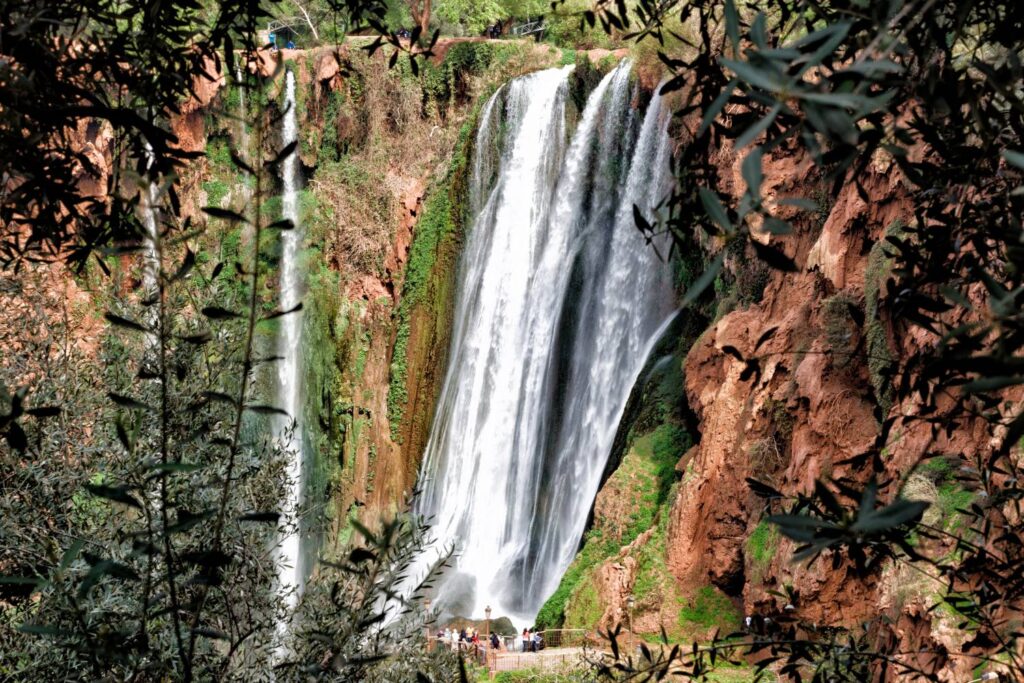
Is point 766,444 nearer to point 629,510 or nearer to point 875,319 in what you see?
point 875,319

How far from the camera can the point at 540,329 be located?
21.5 m

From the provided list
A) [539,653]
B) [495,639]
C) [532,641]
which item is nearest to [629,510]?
[532,641]

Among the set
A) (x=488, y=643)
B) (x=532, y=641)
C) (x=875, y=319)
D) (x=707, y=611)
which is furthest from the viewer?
(x=488, y=643)

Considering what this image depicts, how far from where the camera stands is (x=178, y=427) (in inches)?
197

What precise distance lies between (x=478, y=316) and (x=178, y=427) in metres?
18.3

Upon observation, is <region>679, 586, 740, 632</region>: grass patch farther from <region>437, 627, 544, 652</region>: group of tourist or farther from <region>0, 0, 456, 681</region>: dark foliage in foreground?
<region>0, 0, 456, 681</region>: dark foliage in foreground

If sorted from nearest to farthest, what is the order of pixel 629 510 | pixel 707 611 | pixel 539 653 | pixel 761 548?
pixel 761 548, pixel 707 611, pixel 539 653, pixel 629 510

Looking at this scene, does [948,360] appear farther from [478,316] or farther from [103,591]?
[478,316]

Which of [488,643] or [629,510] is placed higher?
[629,510]

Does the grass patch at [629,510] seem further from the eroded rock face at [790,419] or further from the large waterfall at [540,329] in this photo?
the large waterfall at [540,329]

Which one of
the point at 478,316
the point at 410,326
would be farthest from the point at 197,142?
the point at 478,316

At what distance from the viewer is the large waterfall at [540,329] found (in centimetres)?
1969

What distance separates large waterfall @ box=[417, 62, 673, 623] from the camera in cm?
1969

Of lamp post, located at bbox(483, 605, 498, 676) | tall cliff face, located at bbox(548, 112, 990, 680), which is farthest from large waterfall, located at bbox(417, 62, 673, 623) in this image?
tall cliff face, located at bbox(548, 112, 990, 680)
